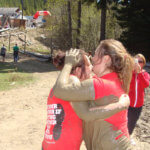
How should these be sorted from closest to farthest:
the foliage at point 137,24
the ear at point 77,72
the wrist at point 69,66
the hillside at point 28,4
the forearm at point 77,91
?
the forearm at point 77,91 < the wrist at point 69,66 < the ear at point 77,72 < the foliage at point 137,24 < the hillside at point 28,4

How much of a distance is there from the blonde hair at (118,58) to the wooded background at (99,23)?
15174 mm

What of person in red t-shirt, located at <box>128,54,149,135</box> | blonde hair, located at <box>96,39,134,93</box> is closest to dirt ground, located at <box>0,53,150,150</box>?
person in red t-shirt, located at <box>128,54,149,135</box>

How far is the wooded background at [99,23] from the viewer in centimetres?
1652

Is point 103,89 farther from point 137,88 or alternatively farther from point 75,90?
point 137,88

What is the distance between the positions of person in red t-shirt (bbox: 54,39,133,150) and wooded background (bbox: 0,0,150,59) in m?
15.2

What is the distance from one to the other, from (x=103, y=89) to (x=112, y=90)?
0.08 metres

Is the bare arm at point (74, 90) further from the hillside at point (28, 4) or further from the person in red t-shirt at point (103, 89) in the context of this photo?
the hillside at point (28, 4)

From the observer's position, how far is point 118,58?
1.59m

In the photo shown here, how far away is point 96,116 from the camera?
4.96 ft

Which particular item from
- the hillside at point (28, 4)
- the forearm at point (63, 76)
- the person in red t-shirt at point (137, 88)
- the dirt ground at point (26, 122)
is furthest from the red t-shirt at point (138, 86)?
the hillside at point (28, 4)

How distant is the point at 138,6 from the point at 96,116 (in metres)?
17.2

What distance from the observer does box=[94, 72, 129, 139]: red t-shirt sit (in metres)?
1.52

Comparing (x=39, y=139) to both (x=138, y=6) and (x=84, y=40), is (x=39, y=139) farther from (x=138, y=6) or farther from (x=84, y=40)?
(x=84, y=40)

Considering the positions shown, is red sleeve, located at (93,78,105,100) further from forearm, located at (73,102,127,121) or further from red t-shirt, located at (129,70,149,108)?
red t-shirt, located at (129,70,149,108)
